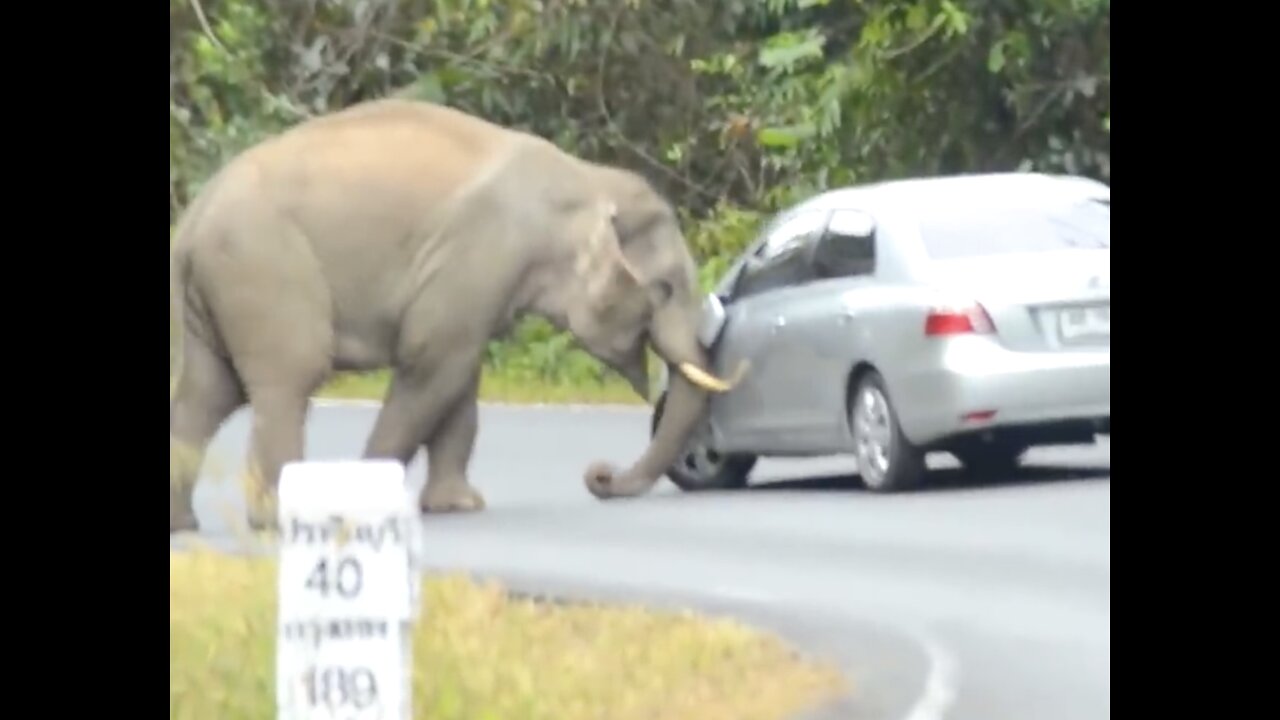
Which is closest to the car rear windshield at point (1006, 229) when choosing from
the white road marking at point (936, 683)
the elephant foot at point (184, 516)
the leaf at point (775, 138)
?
the leaf at point (775, 138)

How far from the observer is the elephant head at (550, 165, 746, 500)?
42.5 ft

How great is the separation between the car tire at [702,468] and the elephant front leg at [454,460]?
99 cm

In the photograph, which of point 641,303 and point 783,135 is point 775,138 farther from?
point 641,303

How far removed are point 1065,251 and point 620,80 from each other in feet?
8.91

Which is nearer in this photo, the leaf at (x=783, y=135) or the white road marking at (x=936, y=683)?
the white road marking at (x=936, y=683)

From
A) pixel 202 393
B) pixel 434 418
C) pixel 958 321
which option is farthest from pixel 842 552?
pixel 202 393

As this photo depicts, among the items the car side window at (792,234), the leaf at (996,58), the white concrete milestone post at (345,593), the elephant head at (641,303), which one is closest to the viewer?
the white concrete milestone post at (345,593)

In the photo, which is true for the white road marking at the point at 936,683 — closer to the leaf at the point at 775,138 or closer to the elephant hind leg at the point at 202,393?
the elephant hind leg at the point at 202,393

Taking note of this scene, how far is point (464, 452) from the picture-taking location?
481 inches

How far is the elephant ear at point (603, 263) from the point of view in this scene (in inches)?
511

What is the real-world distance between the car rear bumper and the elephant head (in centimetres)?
124

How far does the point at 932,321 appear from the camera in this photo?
12.0m
